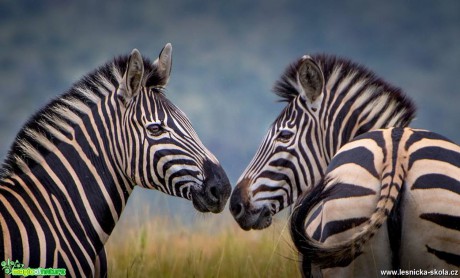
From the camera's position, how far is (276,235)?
8797mm

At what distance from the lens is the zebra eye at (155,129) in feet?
17.9

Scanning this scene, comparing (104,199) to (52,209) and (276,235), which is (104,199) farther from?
(276,235)

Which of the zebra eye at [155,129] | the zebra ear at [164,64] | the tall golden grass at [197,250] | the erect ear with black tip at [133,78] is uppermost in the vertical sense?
the zebra ear at [164,64]

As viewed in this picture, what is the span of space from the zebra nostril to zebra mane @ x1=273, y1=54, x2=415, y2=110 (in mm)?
1265

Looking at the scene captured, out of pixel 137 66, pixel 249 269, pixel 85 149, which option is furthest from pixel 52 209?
pixel 249 269

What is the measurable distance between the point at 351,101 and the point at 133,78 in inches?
88.0

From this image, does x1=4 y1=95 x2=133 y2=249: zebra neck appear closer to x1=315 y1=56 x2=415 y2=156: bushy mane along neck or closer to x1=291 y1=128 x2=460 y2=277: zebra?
x1=291 y1=128 x2=460 y2=277: zebra

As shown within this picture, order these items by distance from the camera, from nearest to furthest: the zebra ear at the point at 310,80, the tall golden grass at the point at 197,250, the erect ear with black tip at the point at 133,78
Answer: the erect ear with black tip at the point at 133,78
the zebra ear at the point at 310,80
the tall golden grass at the point at 197,250

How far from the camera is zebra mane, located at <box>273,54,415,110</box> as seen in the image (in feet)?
Result: 21.3

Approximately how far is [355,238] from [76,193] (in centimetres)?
249

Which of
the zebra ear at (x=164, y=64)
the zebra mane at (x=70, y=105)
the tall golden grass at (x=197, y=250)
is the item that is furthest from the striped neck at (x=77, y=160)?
the tall golden grass at (x=197, y=250)

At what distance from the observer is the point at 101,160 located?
538cm

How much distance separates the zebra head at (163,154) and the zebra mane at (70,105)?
206mm

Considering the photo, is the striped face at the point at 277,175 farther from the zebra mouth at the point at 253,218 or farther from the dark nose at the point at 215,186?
the dark nose at the point at 215,186
